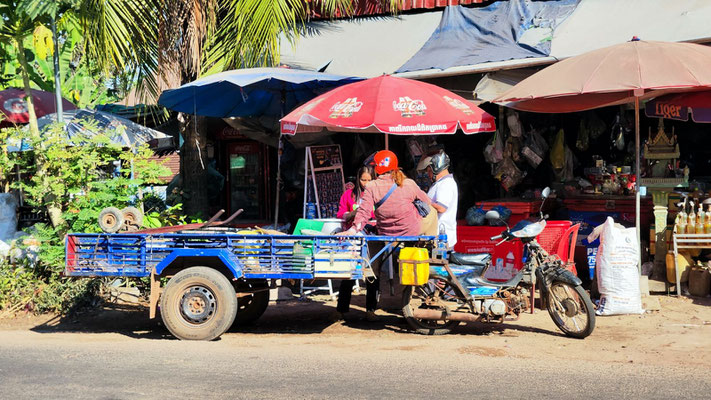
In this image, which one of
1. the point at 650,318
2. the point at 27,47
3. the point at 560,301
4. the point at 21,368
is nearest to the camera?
the point at 21,368

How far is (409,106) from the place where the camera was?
9.27 meters

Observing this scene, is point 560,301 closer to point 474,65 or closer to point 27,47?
point 474,65

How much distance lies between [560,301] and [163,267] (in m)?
4.06

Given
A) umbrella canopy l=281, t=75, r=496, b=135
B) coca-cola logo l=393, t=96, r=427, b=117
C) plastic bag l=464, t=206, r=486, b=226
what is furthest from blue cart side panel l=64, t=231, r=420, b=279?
plastic bag l=464, t=206, r=486, b=226

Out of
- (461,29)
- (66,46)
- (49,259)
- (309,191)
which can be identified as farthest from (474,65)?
(66,46)

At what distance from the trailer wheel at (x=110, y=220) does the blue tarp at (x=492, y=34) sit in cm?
524

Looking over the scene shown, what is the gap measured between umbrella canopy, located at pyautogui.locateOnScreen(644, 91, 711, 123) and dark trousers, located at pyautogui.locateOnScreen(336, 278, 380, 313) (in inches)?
170

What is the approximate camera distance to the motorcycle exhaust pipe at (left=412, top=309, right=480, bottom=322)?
308 inches

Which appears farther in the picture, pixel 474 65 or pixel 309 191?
pixel 309 191

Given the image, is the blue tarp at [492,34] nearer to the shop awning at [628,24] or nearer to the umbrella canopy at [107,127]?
the shop awning at [628,24]

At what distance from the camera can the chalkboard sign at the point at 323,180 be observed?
1234 centimetres

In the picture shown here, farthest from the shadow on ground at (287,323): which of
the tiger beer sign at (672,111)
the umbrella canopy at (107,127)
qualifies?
the tiger beer sign at (672,111)

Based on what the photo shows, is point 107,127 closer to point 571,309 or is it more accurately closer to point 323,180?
point 323,180

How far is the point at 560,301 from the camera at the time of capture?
779cm
